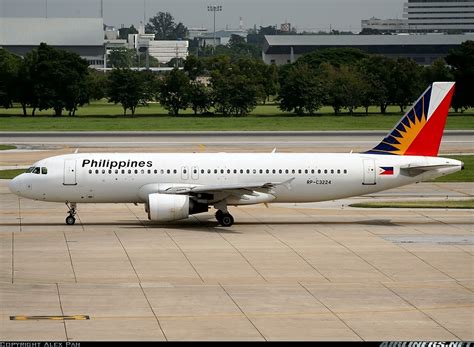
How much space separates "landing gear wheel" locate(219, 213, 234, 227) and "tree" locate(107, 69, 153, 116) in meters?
95.4

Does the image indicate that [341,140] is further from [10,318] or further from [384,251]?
[10,318]

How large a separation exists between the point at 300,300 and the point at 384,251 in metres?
9.64

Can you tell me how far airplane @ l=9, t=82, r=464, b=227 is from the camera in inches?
1793

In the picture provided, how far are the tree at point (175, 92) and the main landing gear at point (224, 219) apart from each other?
309 feet

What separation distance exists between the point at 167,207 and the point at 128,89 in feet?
322

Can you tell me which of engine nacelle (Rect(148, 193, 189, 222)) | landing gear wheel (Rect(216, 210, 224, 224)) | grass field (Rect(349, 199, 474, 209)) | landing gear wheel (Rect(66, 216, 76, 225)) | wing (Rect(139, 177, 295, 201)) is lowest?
grass field (Rect(349, 199, 474, 209))

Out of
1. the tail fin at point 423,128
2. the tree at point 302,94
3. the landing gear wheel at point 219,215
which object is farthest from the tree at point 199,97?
the landing gear wheel at point 219,215

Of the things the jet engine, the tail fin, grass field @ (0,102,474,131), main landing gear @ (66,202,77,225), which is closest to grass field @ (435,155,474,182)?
the tail fin

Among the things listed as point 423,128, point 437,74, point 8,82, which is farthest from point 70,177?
point 437,74

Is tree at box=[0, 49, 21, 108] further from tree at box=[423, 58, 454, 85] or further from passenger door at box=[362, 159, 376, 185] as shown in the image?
passenger door at box=[362, 159, 376, 185]

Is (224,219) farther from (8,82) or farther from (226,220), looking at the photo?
(8,82)

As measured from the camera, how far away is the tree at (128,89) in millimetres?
140750

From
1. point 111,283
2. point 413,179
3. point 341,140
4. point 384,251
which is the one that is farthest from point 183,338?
point 341,140

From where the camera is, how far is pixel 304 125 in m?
114
